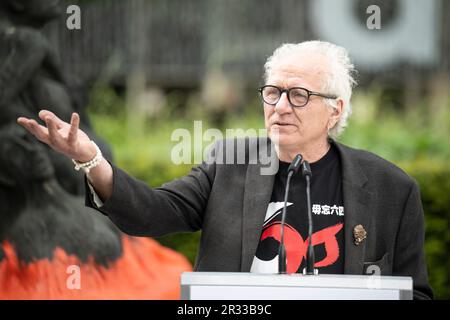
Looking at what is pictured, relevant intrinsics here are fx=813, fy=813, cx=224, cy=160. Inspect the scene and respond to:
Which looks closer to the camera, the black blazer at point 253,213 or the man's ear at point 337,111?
the black blazer at point 253,213

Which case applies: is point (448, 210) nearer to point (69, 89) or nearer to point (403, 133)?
point (403, 133)

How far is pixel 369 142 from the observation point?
24.5 ft

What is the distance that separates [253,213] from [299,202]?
161mm

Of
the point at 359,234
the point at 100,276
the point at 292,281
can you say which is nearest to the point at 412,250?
the point at 359,234

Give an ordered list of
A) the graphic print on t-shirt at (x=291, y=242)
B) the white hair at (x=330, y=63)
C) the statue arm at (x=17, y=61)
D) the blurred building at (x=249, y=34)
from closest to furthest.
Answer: the graphic print on t-shirt at (x=291, y=242), the white hair at (x=330, y=63), the statue arm at (x=17, y=61), the blurred building at (x=249, y=34)

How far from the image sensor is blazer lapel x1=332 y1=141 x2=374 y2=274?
2.58 m

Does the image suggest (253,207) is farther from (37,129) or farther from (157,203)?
(37,129)

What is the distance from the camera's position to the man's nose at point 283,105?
2588mm

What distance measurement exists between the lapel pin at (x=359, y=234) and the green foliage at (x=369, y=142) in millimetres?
3278

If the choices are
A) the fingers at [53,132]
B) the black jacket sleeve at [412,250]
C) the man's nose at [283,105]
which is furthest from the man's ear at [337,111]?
the fingers at [53,132]

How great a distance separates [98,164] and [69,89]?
2326 mm

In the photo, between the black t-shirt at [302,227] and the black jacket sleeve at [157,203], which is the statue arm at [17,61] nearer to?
the black jacket sleeve at [157,203]

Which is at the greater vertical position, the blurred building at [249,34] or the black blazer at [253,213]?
the blurred building at [249,34]
